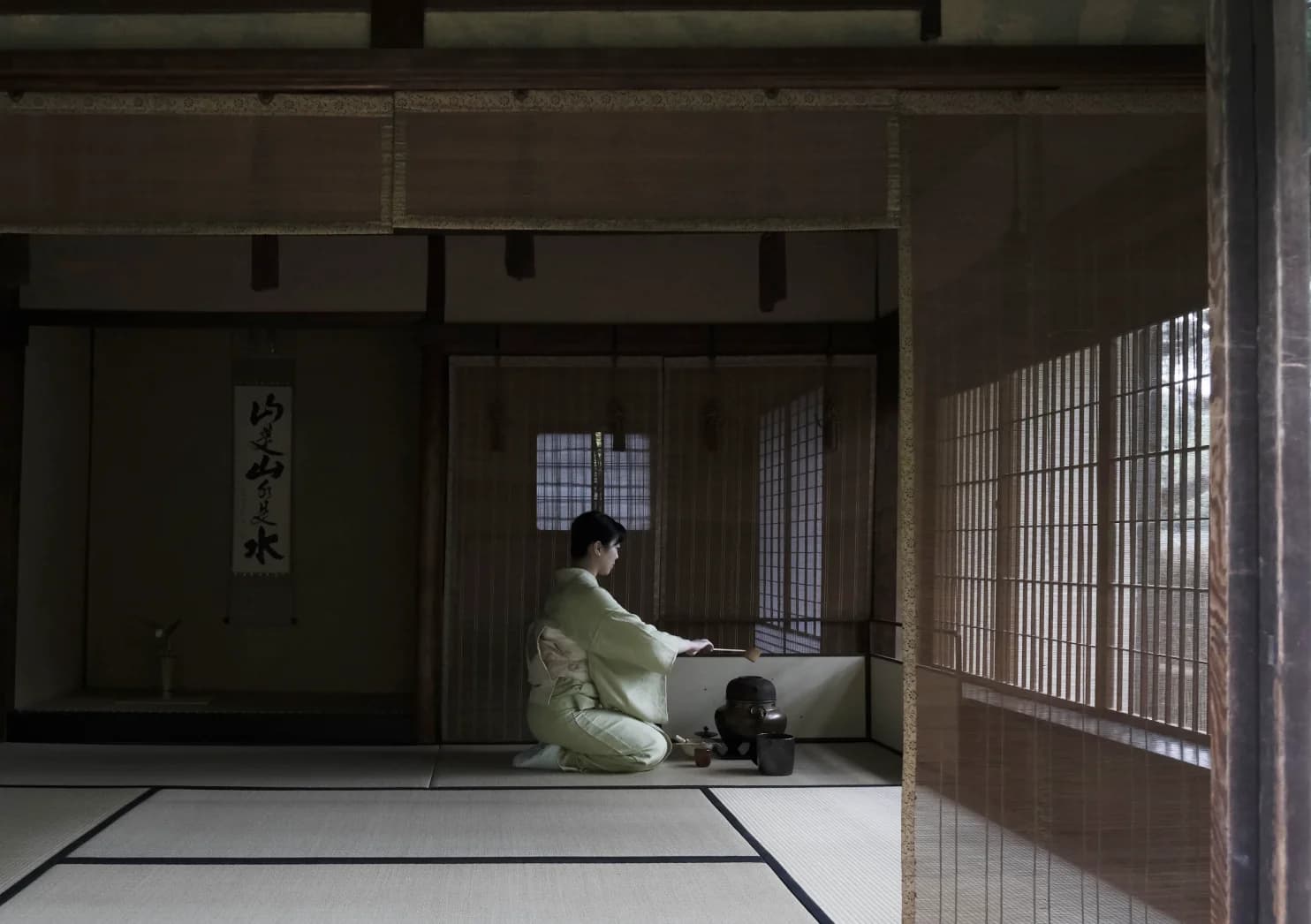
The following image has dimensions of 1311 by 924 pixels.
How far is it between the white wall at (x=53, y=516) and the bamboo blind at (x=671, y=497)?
6.98 feet

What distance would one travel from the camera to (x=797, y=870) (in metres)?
3.73

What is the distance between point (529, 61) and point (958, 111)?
1.00 m

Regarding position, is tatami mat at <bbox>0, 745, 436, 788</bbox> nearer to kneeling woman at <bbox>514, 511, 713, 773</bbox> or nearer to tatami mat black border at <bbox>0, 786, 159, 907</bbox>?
tatami mat black border at <bbox>0, 786, 159, 907</bbox>

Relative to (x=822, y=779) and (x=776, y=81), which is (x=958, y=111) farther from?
(x=822, y=779)

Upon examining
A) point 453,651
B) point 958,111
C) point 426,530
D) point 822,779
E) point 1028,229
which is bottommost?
point 822,779

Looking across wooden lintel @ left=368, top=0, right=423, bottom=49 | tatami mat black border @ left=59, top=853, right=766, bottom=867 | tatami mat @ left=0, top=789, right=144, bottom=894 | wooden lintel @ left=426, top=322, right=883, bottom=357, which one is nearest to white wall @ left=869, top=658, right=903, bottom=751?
wooden lintel @ left=426, top=322, right=883, bottom=357

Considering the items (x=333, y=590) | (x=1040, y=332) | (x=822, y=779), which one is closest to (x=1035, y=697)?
(x=1040, y=332)

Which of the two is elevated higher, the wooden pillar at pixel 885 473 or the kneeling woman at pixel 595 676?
the wooden pillar at pixel 885 473

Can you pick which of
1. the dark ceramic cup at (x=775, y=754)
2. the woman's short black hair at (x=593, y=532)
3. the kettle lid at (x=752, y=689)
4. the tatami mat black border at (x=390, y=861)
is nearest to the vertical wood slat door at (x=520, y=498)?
the woman's short black hair at (x=593, y=532)

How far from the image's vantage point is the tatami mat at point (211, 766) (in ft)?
17.0

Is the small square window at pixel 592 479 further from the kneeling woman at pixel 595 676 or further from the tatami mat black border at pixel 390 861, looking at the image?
the tatami mat black border at pixel 390 861

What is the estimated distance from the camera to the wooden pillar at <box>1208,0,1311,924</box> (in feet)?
7.47

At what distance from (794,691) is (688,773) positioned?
45.8 inches

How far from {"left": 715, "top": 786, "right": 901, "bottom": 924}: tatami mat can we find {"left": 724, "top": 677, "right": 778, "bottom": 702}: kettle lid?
2.49 ft
